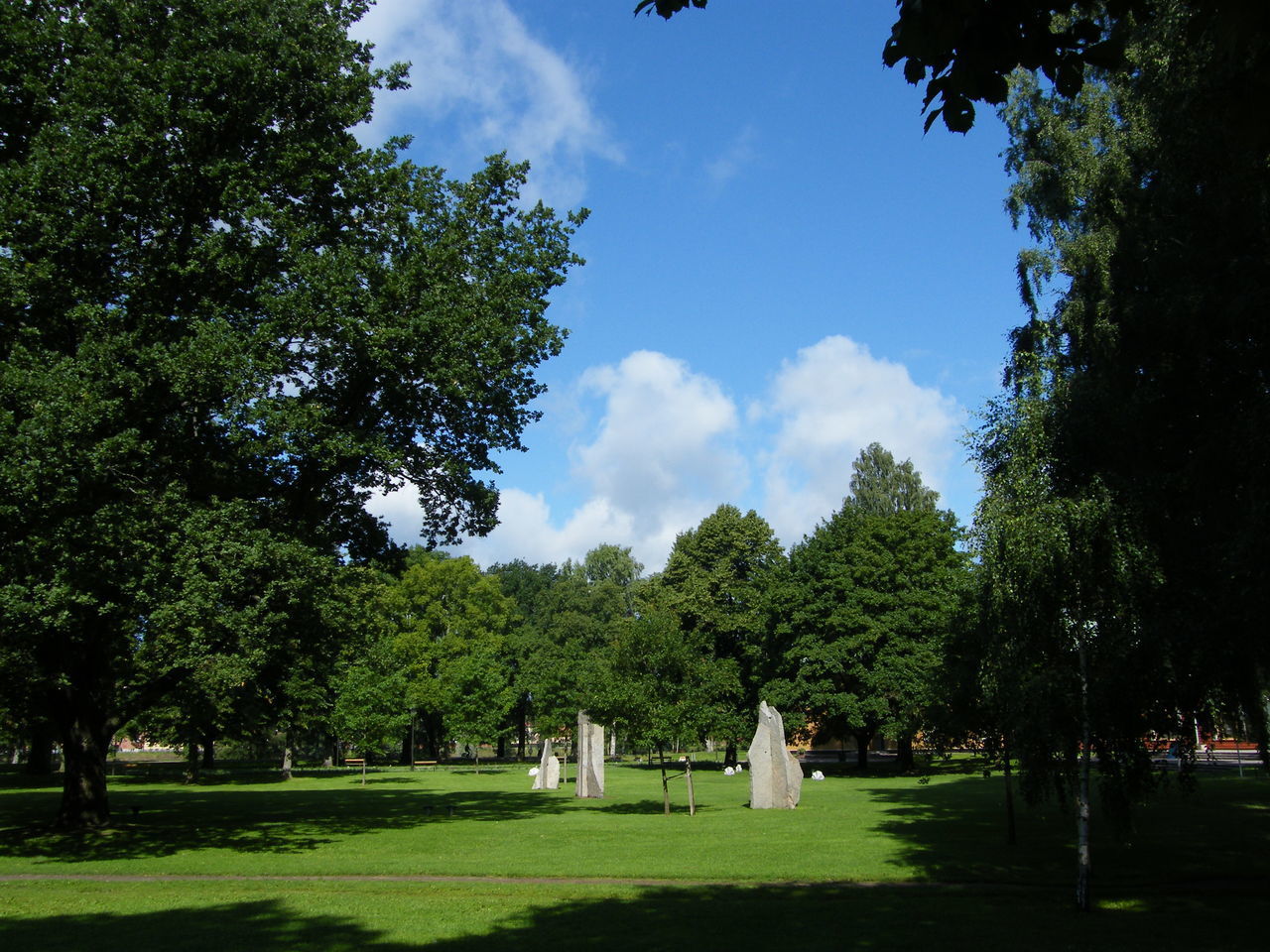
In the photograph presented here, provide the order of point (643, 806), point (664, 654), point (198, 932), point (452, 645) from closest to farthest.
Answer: point (198, 932) → point (664, 654) → point (643, 806) → point (452, 645)

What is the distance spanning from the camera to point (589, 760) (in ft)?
113

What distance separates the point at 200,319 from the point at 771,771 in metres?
20.7

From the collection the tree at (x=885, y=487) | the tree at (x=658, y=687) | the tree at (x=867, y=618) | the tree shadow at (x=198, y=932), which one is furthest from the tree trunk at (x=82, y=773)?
the tree at (x=885, y=487)

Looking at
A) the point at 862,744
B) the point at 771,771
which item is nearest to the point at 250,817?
the point at 771,771

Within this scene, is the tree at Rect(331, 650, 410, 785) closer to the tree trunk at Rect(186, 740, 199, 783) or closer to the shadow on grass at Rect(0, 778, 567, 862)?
the tree trunk at Rect(186, 740, 199, 783)

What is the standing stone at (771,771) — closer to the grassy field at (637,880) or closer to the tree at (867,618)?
the grassy field at (637,880)

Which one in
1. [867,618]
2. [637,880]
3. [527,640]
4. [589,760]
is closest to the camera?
[637,880]

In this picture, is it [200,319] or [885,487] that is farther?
[885,487]

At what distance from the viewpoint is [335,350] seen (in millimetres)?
20500

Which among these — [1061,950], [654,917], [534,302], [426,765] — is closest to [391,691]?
[426,765]

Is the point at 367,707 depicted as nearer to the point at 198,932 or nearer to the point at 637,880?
the point at 637,880

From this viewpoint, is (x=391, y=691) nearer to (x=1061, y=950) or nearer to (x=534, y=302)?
(x=534, y=302)

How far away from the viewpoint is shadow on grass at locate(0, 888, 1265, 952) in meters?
10.5

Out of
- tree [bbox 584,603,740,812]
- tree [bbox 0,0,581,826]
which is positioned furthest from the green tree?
tree [bbox 0,0,581,826]
